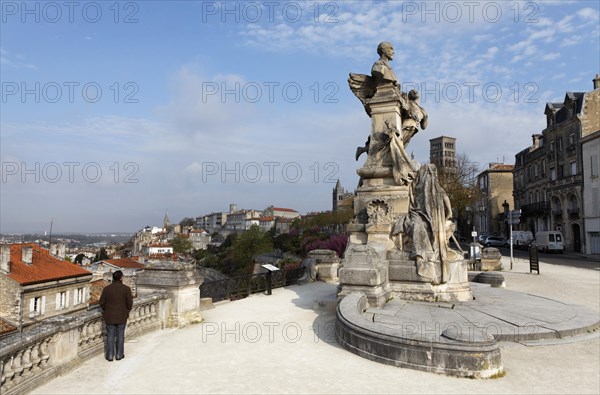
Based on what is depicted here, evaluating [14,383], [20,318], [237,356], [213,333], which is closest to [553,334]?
[237,356]

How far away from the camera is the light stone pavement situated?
4477 mm

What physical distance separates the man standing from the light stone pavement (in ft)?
0.63

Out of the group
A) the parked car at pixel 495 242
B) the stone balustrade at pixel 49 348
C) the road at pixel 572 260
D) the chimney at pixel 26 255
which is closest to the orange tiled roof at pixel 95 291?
the chimney at pixel 26 255

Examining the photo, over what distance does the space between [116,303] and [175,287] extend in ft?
6.52

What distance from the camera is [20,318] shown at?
28.6m

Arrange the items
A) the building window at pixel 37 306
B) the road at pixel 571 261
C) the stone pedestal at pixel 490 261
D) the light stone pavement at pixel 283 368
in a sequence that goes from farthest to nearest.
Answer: the building window at pixel 37 306, the road at pixel 571 261, the stone pedestal at pixel 490 261, the light stone pavement at pixel 283 368

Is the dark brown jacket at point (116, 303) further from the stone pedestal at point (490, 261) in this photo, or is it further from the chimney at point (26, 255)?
the chimney at point (26, 255)

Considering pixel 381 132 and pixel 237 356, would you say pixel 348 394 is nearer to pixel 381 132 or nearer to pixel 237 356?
pixel 237 356

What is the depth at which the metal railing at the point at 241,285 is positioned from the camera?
9.88 metres

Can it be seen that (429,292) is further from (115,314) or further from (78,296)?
(78,296)

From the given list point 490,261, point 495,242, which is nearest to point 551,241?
point 495,242

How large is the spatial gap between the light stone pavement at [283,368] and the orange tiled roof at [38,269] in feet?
96.3

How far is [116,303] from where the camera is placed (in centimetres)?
559

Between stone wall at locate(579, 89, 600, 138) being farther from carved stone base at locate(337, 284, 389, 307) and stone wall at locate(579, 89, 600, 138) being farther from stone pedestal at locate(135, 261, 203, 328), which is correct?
stone pedestal at locate(135, 261, 203, 328)
